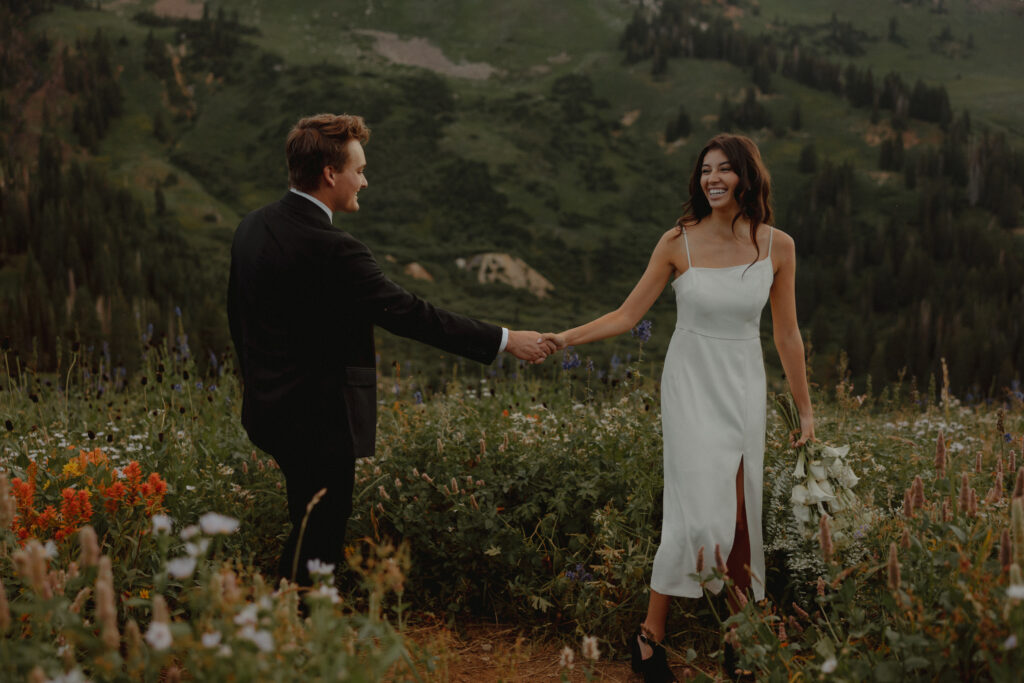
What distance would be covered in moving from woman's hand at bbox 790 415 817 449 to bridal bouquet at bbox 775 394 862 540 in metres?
0.03

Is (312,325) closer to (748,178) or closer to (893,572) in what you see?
(748,178)

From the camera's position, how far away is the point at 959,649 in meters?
2.31

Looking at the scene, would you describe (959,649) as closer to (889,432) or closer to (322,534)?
(322,534)

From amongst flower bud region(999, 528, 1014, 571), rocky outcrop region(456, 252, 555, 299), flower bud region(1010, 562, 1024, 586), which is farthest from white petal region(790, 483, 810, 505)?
rocky outcrop region(456, 252, 555, 299)

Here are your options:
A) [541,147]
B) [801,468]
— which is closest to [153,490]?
[801,468]

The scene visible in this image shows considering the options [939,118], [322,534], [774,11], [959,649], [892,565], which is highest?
[774,11]

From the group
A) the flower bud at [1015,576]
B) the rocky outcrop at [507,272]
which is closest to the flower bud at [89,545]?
the flower bud at [1015,576]

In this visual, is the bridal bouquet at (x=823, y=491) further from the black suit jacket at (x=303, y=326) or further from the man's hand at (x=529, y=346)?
the black suit jacket at (x=303, y=326)

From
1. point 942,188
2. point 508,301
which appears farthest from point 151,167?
point 942,188

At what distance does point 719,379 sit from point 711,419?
18 centimetres

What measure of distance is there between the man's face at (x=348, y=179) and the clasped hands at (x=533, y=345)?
122 cm

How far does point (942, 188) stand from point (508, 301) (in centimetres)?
6538

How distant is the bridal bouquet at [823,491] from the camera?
3398 millimetres

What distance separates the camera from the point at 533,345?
4.30 meters
